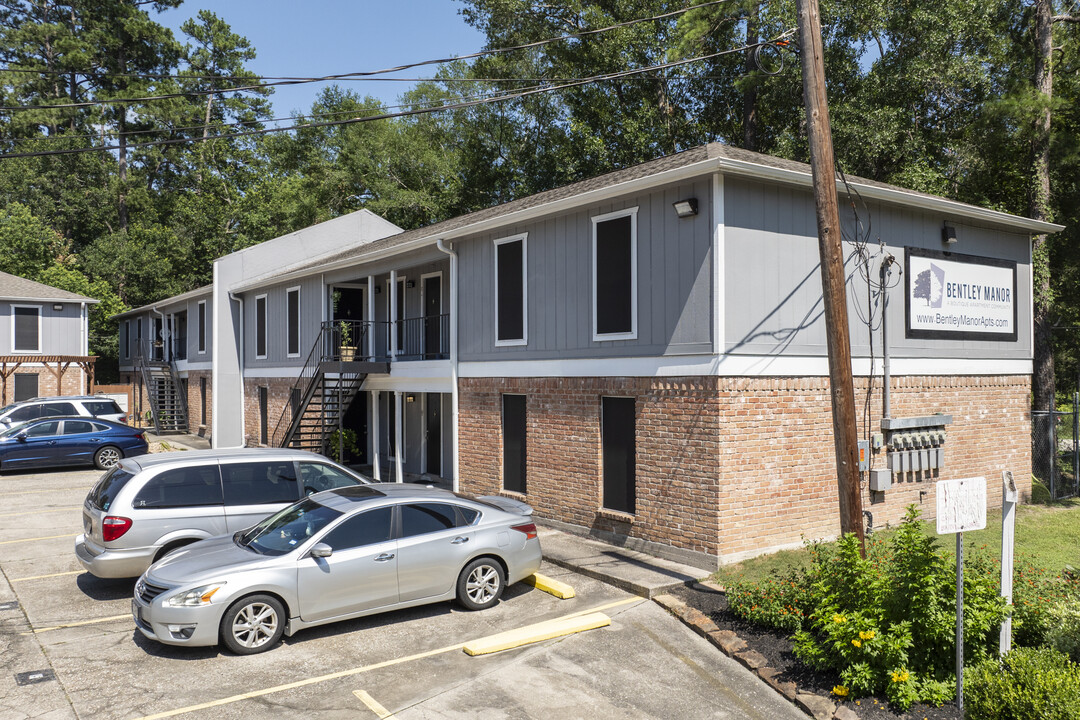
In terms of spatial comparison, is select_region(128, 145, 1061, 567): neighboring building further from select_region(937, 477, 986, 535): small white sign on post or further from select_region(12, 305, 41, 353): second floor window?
select_region(12, 305, 41, 353): second floor window

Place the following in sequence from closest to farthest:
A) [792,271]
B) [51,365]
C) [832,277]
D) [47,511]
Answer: [832,277]
[792,271]
[47,511]
[51,365]

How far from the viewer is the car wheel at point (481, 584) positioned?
936 cm

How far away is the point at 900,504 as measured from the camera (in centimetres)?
1340

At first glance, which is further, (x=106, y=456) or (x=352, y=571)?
(x=106, y=456)

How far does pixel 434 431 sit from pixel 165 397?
2106 centimetres

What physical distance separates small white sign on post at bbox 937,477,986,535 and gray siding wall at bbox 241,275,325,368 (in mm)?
18708

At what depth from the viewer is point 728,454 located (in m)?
10.9

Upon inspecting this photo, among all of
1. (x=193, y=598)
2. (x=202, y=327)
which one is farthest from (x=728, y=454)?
(x=202, y=327)

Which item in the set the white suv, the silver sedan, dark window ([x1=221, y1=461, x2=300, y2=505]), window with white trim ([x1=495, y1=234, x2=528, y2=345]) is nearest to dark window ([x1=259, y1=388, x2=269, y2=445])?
the white suv

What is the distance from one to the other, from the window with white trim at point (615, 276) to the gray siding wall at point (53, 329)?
31192 mm

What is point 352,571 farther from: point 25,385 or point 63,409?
point 25,385

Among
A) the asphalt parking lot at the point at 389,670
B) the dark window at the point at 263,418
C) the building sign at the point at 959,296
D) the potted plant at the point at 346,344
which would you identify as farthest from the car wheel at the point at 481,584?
the dark window at the point at 263,418

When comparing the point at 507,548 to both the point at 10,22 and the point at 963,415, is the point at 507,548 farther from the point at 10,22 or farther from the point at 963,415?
the point at 10,22

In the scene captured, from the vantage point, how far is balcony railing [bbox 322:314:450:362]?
63.7ft
